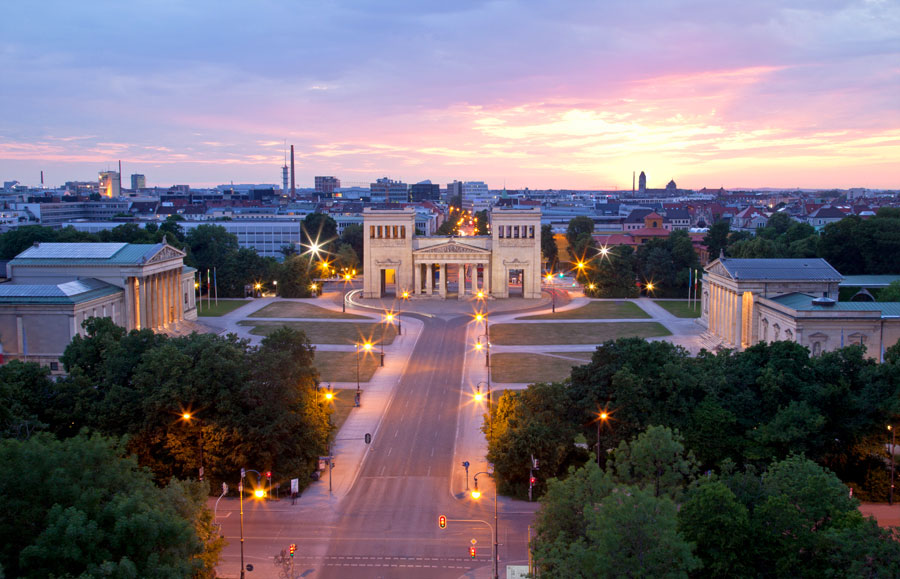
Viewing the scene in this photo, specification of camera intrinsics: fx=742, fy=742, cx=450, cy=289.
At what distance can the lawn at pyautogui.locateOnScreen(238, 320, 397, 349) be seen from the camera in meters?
86.7

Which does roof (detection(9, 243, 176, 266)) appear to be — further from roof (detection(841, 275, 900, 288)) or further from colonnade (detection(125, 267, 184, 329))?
roof (detection(841, 275, 900, 288))

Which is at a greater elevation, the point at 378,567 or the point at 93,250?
the point at 93,250

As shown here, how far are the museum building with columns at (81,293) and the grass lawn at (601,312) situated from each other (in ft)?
152

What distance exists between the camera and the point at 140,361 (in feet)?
157

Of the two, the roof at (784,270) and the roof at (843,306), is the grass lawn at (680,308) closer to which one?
the roof at (784,270)

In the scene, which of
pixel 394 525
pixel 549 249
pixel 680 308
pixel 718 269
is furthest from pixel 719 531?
pixel 549 249

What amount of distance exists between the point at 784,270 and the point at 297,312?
6320cm

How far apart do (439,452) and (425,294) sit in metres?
73.2

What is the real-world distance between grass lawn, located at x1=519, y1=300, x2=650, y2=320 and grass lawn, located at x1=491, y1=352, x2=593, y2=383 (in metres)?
24.3

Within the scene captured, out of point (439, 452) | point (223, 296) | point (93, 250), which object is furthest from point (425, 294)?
point (439, 452)

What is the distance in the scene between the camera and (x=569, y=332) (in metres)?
90.7

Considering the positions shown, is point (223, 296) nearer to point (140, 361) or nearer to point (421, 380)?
point (421, 380)

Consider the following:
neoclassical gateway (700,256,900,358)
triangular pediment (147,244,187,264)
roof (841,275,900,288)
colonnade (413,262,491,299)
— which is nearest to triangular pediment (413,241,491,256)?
colonnade (413,262,491,299)

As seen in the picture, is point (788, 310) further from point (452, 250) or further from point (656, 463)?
point (452, 250)
